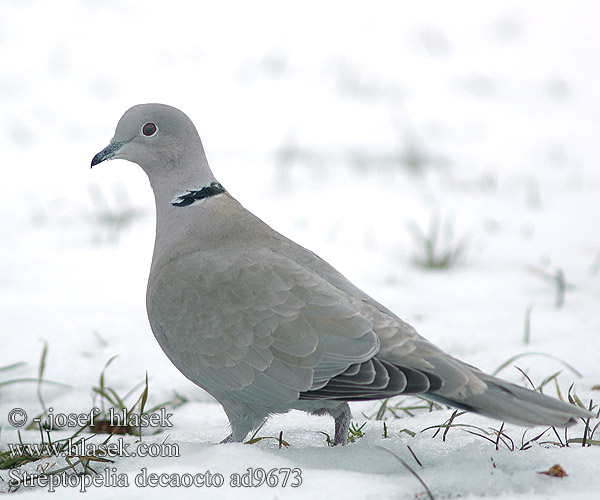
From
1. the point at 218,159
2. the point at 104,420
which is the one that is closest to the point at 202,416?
the point at 104,420

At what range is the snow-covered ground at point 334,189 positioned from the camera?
252 cm

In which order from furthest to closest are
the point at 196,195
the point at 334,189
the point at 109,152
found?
1. the point at 334,189
2. the point at 109,152
3. the point at 196,195

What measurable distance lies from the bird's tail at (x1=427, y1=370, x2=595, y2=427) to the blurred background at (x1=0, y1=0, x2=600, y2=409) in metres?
1.17

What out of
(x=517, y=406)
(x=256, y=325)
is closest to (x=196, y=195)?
(x=256, y=325)

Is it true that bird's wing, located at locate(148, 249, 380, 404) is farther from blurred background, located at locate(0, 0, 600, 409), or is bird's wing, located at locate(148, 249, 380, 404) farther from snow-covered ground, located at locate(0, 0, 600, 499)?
blurred background, located at locate(0, 0, 600, 409)

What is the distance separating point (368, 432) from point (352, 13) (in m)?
8.46

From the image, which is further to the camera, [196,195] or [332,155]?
[332,155]

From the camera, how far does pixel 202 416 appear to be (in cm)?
323

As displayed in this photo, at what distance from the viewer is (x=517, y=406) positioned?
2.24m

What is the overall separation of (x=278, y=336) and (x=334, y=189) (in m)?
3.81

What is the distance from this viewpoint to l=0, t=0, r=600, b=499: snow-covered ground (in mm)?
2520

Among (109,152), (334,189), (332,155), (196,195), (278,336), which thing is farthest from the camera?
(332,155)

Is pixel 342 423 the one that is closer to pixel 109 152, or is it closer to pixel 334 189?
pixel 109 152

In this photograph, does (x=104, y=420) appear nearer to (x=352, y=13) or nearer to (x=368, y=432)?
(x=368, y=432)
